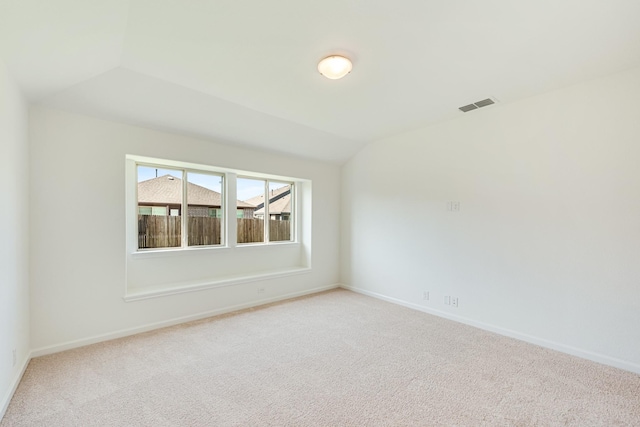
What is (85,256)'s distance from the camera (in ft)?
9.59

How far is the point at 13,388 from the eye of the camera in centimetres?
212

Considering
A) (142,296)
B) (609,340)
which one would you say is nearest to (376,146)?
(609,340)

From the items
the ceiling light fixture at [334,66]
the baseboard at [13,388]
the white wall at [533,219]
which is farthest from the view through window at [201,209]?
the ceiling light fixture at [334,66]

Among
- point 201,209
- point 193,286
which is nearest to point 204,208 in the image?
point 201,209

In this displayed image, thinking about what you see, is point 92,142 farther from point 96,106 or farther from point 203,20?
point 203,20

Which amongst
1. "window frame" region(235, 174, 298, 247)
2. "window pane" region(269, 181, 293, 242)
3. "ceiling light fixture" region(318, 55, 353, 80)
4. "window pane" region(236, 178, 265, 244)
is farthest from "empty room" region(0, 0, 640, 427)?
"window pane" region(269, 181, 293, 242)

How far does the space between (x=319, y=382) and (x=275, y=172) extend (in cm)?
312

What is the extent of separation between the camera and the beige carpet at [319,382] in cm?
192

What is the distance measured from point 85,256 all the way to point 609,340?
520 cm

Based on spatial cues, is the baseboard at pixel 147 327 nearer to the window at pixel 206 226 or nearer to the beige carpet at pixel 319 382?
the beige carpet at pixel 319 382

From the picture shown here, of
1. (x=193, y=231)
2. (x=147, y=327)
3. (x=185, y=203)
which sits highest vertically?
(x=185, y=203)

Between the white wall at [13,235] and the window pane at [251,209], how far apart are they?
8.15 ft

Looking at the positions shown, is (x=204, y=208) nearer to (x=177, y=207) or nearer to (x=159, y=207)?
(x=177, y=207)

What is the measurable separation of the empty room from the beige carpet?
23 millimetres
